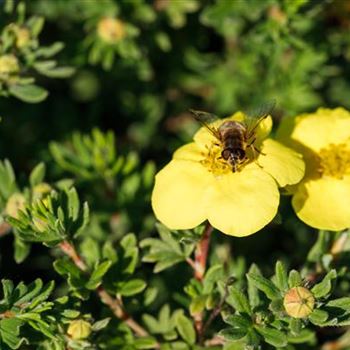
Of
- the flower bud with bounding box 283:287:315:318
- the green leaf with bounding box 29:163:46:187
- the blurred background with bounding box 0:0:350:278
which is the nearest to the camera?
the flower bud with bounding box 283:287:315:318

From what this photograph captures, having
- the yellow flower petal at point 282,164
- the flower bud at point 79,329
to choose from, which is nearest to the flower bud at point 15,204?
the flower bud at point 79,329

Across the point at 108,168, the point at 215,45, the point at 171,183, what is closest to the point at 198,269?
the point at 171,183

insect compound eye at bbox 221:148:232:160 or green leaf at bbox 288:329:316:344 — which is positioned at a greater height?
insect compound eye at bbox 221:148:232:160

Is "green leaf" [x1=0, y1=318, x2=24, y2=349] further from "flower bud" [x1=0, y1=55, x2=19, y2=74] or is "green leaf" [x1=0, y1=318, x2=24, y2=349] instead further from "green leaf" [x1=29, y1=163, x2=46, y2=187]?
"flower bud" [x1=0, y1=55, x2=19, y2=74]

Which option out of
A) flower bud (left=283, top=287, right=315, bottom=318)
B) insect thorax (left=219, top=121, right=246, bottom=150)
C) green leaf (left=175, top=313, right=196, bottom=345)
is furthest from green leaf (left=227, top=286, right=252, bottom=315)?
insect thorax (left=219, top=121, right=246, bottom=150)

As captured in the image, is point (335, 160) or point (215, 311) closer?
point (215, 311)

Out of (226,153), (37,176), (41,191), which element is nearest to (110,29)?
(37,176)

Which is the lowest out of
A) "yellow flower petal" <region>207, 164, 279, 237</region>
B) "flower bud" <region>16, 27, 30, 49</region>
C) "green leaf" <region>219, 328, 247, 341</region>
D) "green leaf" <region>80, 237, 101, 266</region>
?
"green leaf" <region>80, 237, 101, 266</region>

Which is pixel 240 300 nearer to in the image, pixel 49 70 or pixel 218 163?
pixel 218 163
